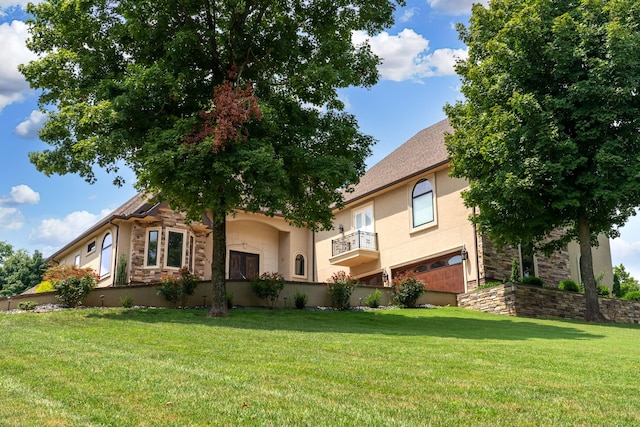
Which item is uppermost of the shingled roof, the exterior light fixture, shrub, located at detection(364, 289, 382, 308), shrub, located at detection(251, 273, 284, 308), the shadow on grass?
the shingled roof

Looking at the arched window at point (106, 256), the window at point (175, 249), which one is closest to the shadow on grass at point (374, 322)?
the window at point (175, 249)

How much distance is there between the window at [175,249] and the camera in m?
26.4

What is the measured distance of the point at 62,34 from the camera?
1797 cm

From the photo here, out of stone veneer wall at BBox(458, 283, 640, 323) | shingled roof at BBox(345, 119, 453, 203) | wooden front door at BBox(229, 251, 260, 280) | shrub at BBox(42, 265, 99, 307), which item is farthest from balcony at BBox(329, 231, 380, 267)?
shrub at BBox(42, 265, 99, 307)

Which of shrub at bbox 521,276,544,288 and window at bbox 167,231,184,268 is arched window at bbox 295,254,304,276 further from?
shrub at bbox 521,276,544,288

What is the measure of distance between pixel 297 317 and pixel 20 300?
28.2 ft

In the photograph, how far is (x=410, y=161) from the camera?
29.9 m

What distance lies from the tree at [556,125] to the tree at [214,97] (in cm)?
509

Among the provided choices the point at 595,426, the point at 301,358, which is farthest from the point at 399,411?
the point at 301,358

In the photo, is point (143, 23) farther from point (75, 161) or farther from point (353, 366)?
point (353, 366)

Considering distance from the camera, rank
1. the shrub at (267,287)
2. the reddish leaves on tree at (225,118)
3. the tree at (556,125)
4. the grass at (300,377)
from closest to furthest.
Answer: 1. the grass at (300,377)
2. the reddish leaves on tree at (225,118)
3. the tree at (556,125)
4. the shrub at (267,287)

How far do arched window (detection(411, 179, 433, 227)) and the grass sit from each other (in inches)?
529

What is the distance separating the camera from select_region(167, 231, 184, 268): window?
26.4 m

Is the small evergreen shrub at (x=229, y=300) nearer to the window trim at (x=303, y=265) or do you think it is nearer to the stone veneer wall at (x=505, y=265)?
the stone veneer wall at (x=505, y=265)
